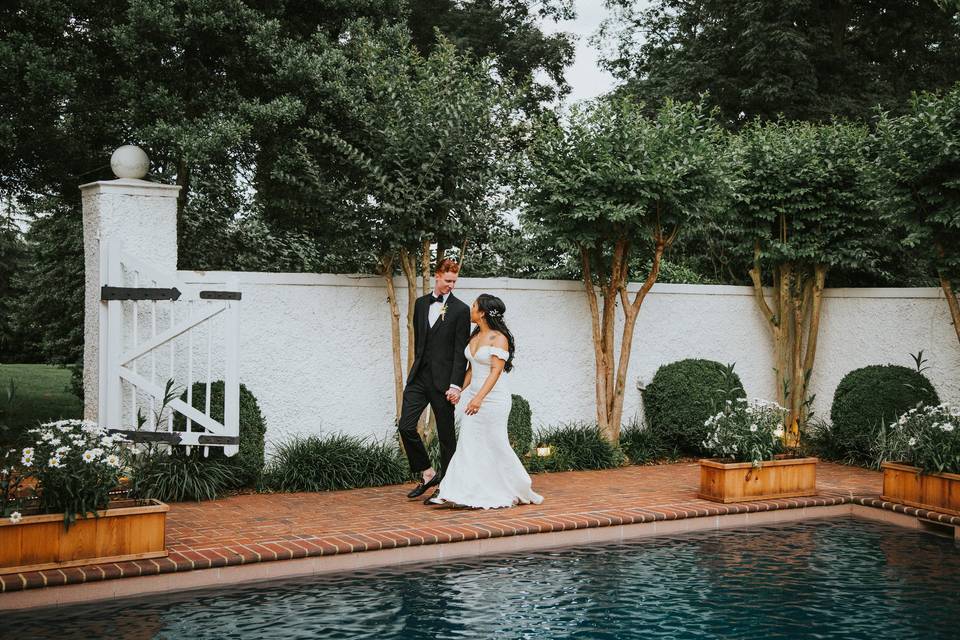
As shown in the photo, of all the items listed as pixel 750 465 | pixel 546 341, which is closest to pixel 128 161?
pixel 546 341

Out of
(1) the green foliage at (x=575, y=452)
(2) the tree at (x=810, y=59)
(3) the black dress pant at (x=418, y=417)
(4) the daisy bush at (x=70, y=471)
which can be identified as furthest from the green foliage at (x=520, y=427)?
(2) the tree at (x=810, y=59)

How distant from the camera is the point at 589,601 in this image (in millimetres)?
5164

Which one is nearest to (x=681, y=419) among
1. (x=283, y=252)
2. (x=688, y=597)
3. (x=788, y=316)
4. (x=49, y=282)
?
(x=788, y=316)

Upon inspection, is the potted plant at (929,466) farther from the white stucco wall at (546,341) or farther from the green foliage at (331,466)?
the green foliage at (331,466)

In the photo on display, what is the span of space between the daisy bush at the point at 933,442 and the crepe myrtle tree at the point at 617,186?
3079 mm

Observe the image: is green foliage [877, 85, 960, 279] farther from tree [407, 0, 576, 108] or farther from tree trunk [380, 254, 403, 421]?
tree [407, 0, 576, 108]

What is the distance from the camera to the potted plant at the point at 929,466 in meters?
7.21

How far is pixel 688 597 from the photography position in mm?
5254

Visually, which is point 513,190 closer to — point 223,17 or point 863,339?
point 223,17

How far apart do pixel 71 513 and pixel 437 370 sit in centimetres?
318

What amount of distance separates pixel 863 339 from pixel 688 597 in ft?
22.5

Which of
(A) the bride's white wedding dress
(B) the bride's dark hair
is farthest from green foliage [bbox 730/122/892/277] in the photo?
(A) the bride's white wedding dress

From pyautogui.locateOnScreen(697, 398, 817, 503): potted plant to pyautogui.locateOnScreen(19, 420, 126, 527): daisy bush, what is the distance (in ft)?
15.7

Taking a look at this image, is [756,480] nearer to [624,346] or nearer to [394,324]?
[624,346]
